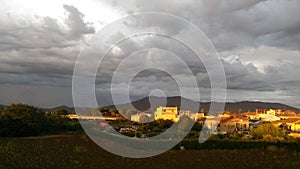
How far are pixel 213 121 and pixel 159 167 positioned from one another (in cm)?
3575

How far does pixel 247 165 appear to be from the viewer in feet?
61.5

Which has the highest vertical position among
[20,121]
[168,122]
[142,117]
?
[142,117]

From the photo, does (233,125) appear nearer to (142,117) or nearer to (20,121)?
(142,117)

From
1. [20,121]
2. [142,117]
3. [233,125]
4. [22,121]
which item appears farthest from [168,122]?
[233,125]

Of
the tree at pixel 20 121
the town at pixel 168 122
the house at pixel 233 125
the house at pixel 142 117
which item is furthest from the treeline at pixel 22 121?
the house at pixel 233 125

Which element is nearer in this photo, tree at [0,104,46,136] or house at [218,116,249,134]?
tree at [0,104,46,136]

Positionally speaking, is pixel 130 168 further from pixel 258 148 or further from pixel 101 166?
pixel 258 148

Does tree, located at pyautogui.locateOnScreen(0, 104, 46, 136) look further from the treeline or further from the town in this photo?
the town

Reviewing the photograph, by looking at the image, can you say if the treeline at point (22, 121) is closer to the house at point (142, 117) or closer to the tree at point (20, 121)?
the tree at point (20, 121)

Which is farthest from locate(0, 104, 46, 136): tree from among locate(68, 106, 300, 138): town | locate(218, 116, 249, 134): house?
locate(218, 116, 249, 134): house

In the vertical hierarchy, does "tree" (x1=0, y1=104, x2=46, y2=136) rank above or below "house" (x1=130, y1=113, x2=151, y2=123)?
below

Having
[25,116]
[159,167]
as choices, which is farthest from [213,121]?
[159,167]

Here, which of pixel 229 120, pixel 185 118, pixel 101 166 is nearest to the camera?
pixel 101 166

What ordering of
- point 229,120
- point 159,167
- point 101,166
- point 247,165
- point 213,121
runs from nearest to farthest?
point 101,166 → point 159,167 → point 247,165 → point 213,121 → point 229,120
